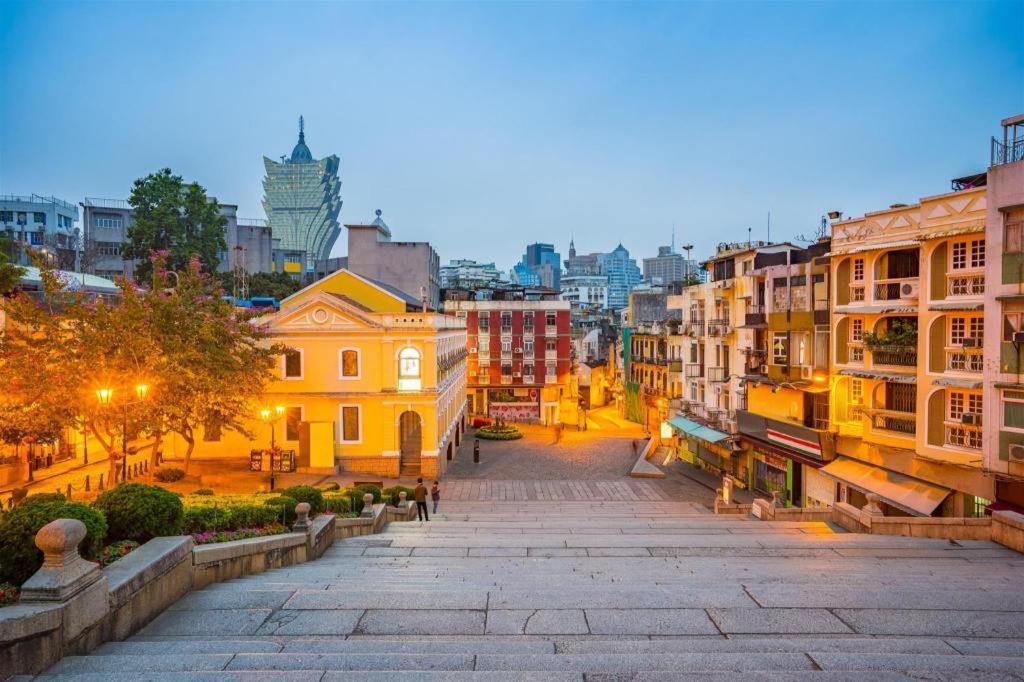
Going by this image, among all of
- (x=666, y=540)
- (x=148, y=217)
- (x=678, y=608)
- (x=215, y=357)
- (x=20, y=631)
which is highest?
(x=148, y=217)

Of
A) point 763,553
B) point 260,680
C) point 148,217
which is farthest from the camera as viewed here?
point 148,217

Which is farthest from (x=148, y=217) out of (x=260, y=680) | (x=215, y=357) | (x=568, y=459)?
(x=260, y=680)

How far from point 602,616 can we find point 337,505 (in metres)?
10.5

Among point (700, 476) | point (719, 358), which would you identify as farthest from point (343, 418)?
point (719, 358)

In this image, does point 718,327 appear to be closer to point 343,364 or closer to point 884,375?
point 884,375

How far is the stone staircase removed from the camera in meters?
6.39

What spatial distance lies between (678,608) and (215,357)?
21.7 meters

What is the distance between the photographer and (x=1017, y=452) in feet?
58.6

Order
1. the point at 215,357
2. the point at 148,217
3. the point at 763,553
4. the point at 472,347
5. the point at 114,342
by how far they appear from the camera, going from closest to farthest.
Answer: the point at 763,553 → the point at 114,342 → the point at 215,357 → the point at 148,217 → the point at 472,347

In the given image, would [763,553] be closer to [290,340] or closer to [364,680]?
[364,680]

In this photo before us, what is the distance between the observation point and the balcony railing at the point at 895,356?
857 inches

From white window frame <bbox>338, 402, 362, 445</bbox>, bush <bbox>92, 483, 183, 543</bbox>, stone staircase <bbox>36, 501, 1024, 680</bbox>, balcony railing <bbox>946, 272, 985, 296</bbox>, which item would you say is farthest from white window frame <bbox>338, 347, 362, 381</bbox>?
balcony railing <bbox>946, 272, 985, 296</bbox>

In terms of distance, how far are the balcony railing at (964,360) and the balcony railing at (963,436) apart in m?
1.76

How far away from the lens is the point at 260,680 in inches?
234
